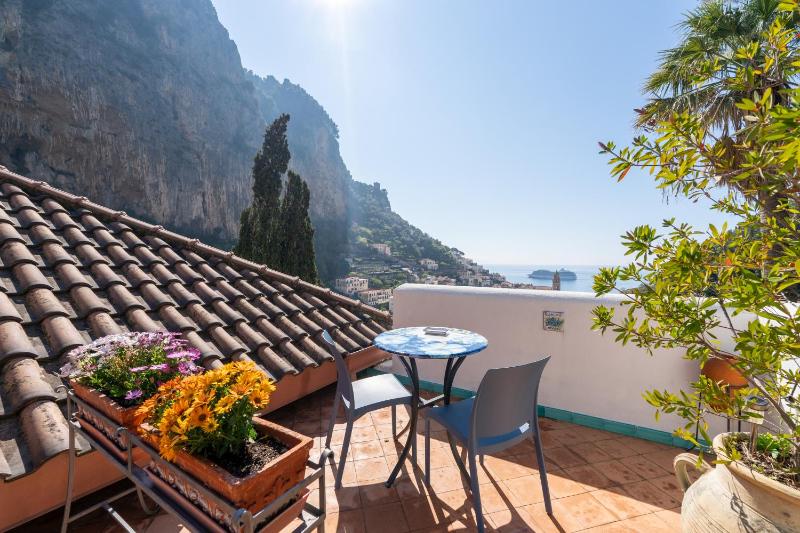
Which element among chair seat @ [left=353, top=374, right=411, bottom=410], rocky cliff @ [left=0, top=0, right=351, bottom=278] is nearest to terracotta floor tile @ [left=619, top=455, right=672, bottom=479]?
chair seat @ [left=353, top=374, right=411, bottom=410]

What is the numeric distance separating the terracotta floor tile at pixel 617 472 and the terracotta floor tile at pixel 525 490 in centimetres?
57

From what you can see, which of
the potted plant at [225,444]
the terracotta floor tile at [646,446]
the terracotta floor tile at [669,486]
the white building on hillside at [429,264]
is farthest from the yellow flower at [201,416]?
the white building on hillside at [429,264]

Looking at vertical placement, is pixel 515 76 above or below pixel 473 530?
above

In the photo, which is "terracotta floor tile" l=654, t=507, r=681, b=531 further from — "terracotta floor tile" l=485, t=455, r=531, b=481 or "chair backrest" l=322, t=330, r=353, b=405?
"chair backrest" l=322, t=330, r=353, b=405

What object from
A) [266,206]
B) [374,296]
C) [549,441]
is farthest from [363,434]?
[374,296]

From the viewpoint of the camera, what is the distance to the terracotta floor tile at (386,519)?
6.84 feet

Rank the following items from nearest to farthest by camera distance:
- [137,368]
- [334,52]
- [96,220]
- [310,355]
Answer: [137,368] < [310,355] < [96,220] < [334,52]

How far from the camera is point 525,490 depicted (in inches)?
95.9

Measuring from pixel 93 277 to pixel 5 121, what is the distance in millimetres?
36621

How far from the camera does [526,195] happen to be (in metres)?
22.1

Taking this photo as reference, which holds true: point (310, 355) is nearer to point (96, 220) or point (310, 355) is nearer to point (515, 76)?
point (96, 220)

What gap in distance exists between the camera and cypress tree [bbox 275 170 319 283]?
1898cm

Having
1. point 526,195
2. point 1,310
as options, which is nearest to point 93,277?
point 1,310

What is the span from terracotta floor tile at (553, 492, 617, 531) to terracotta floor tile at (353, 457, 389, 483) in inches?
49.0
